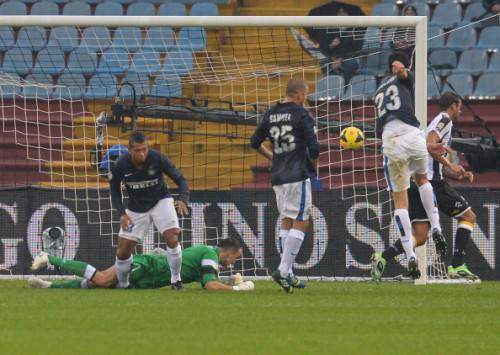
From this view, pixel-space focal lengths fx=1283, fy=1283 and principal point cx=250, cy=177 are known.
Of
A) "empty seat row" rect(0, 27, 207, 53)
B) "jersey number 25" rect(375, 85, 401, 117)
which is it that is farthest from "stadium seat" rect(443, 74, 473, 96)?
"jersey number 25" rect(375, 85, 401, 117)

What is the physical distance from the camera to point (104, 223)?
15.5 metres

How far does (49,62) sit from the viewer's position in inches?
742

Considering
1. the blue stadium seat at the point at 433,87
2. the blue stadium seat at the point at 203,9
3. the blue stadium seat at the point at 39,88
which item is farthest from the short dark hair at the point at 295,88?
the blue stadium seat at the point at 203,9

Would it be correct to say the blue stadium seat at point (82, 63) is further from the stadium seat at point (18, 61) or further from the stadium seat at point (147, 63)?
the stadium seat at point (147, 63)

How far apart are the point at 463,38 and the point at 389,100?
10161 millimetres

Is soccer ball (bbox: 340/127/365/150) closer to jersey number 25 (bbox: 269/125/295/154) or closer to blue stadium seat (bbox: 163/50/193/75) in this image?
jersey number 25 (bbox: 269/125/295/154)

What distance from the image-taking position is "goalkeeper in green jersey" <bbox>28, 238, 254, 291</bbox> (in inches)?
488

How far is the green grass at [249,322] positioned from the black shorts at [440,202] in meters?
1.68

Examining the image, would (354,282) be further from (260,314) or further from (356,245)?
(260,314)

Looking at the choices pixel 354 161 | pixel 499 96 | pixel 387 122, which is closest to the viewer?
pixel 387 122

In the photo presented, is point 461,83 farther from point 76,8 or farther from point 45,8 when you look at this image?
point 45,8

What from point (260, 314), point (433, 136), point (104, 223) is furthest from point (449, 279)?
point (260, 314)

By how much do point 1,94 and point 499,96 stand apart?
7800 mm

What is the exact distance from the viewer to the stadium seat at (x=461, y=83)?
20.7 meters
